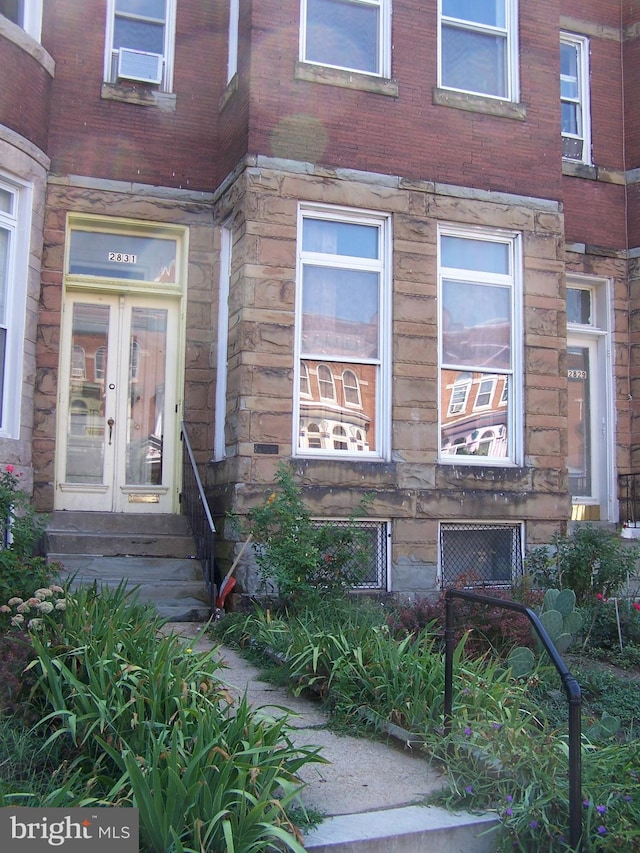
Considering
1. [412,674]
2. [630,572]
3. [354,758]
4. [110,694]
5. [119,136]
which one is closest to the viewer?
[110,694]

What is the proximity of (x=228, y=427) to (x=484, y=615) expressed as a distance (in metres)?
3.39

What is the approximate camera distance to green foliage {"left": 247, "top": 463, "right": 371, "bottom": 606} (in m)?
7.24

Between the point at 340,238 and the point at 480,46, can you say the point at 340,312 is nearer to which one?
the point at 340,238

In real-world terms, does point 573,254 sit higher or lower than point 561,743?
higher

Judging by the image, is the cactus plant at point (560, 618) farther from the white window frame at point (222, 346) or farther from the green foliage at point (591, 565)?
the white window frame at point (222, 346)

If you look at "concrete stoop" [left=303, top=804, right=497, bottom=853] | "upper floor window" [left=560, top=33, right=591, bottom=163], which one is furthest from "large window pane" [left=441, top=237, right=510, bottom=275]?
"concrete stoop" [left=303, top=804, right=497, bottom=853]

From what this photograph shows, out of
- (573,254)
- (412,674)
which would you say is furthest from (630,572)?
(573,254)

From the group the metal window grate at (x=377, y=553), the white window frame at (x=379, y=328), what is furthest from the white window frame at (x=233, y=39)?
the metal window grate at (x=377, y=553)

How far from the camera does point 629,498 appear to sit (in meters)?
11.7

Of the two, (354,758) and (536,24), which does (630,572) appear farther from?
(536,24)

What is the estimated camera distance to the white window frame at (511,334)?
9.59 meters

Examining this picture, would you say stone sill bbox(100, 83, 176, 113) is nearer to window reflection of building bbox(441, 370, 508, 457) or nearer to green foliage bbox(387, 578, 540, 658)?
window reflection of building bbox(441, 370, 508, 457)

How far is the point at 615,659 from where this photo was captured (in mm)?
7285

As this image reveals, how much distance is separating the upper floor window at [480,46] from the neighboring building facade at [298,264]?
27mm
